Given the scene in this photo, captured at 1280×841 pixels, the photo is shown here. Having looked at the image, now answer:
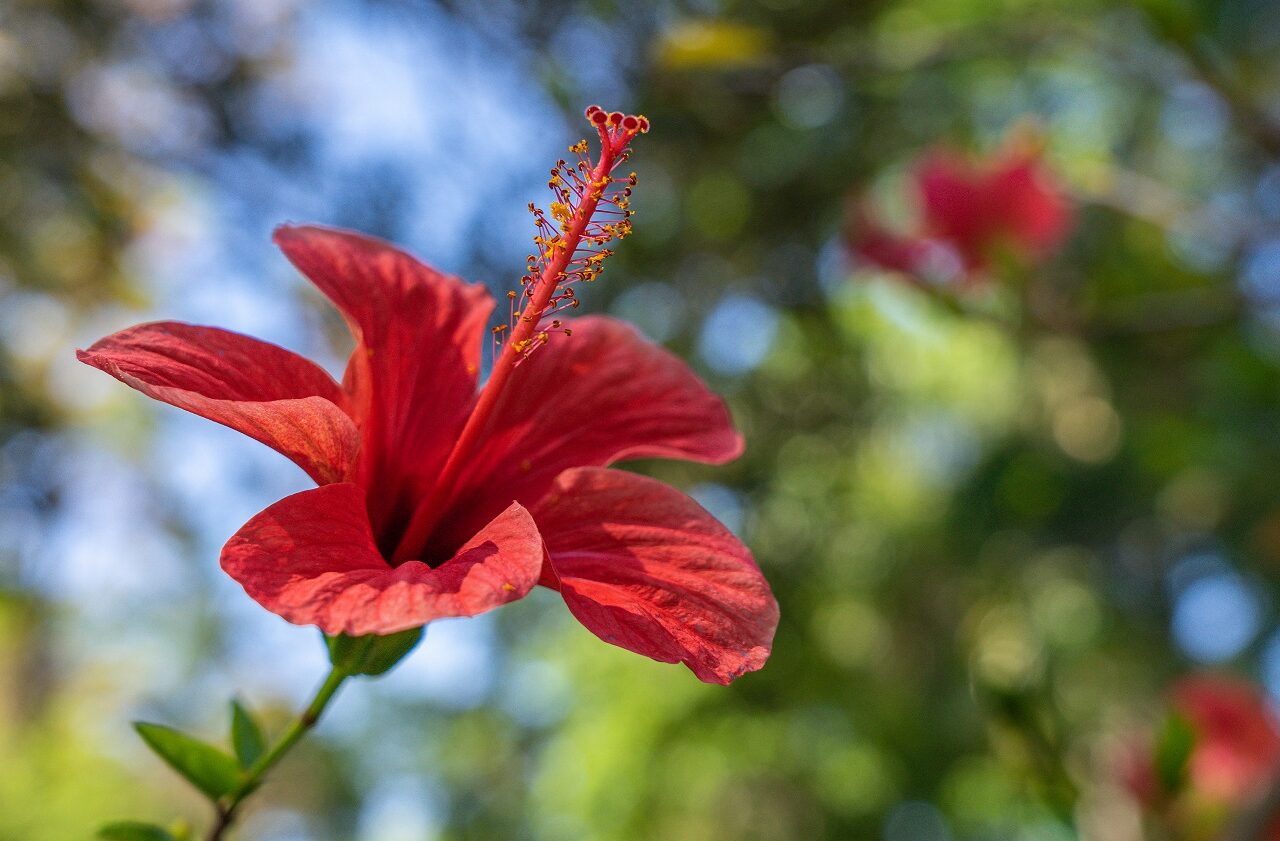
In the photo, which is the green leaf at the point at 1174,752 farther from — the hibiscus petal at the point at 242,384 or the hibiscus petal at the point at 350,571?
the hibiscus petal at the point at 242,384

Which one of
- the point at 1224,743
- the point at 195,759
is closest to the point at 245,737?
the point at 195,759

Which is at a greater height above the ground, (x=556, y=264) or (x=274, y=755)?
(x=556, y=264)

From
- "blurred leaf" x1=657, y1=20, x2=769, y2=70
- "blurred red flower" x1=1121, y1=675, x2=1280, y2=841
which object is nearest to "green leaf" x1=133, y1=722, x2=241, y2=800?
"blurred leaf" x1=657, y1=20, x2=769, y2=70

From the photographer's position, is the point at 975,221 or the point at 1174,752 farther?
the point at 975,221

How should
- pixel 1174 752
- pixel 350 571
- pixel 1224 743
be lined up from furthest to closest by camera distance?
pixel 1224 743 < pixel 1174 752 < pixel 350 571

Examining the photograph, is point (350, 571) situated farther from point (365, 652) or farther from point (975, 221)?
point (975, 221)

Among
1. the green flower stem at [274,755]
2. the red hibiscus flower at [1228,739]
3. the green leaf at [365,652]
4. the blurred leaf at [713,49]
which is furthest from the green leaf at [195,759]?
the red hibiscus flower at [1228,739]
